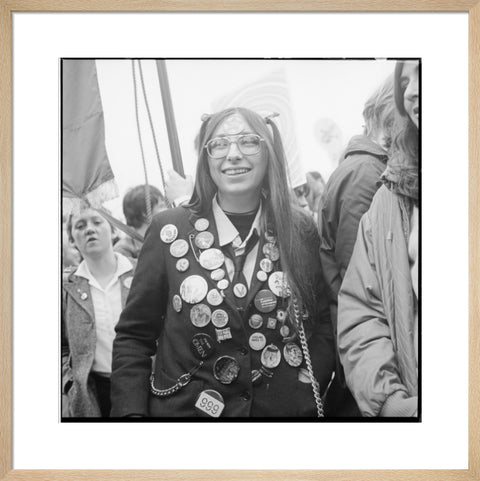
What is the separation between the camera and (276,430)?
1.14 meters

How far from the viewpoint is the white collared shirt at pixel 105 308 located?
116cm

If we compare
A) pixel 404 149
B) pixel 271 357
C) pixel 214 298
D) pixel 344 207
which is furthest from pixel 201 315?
pixel 404 149

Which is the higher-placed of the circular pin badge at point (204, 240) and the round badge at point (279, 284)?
the circular pin badge at point (204, 240)

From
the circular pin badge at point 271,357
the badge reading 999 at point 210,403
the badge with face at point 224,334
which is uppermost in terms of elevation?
the badge with face at point 224,334

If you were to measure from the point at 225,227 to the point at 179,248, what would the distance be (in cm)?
9

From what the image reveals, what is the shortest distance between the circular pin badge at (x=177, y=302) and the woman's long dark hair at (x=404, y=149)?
439mm

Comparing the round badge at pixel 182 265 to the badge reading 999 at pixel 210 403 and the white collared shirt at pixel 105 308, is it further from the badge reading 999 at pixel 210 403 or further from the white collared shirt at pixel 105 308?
the badge reading 999 at pixel 210 403

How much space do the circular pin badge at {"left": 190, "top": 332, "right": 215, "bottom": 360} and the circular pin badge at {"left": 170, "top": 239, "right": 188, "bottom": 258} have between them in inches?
5.7

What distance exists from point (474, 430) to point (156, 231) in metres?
0.65

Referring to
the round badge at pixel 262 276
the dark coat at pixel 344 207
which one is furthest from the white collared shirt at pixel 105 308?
the dark coat at pixel 344 207

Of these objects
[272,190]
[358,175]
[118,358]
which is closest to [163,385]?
[118,358]

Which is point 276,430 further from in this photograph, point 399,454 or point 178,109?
point 178,109

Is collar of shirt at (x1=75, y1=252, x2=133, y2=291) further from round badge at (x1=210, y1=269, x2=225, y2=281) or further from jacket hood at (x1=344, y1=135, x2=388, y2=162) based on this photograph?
jacket hood at (x1=344, y1=135, x2=388, y2=162)

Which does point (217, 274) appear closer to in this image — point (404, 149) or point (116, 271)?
point (116, 271)
